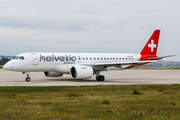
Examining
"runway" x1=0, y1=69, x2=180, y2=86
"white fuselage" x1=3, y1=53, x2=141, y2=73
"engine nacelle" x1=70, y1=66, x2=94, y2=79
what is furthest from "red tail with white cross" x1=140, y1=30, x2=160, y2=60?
"engine nacelle" x1=70, y1=66, x2=94, y2=79

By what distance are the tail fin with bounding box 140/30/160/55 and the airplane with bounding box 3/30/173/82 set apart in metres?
1.85

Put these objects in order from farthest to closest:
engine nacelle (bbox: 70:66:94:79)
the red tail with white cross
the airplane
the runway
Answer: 1. the red tail with white cross
2. engine nacelle (bbox: 70:66:94:79)
3. the airplane
4. the runway

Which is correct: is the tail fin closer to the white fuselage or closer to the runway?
the runway

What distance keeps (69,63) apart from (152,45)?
43.3 feet

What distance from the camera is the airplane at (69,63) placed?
29462 millimetres

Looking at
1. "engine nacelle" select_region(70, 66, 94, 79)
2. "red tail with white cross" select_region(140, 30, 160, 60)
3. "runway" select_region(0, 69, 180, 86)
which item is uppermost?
"red tail with white cross" select_region(140, 30, 160, 60)

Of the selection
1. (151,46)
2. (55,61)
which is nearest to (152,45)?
(151,46)

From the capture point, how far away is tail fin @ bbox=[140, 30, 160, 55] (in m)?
38.0

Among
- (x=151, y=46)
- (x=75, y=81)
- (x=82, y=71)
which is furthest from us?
(x=151, y=46)

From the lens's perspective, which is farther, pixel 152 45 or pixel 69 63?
pixel 152 45

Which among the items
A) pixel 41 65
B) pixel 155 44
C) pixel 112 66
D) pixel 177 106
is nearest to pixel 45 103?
pixel 177 106

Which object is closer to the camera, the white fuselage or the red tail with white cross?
the white fuselage

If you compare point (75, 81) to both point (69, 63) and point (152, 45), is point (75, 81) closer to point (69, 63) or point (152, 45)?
point (69, 63)

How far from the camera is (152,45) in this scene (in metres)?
38.1
